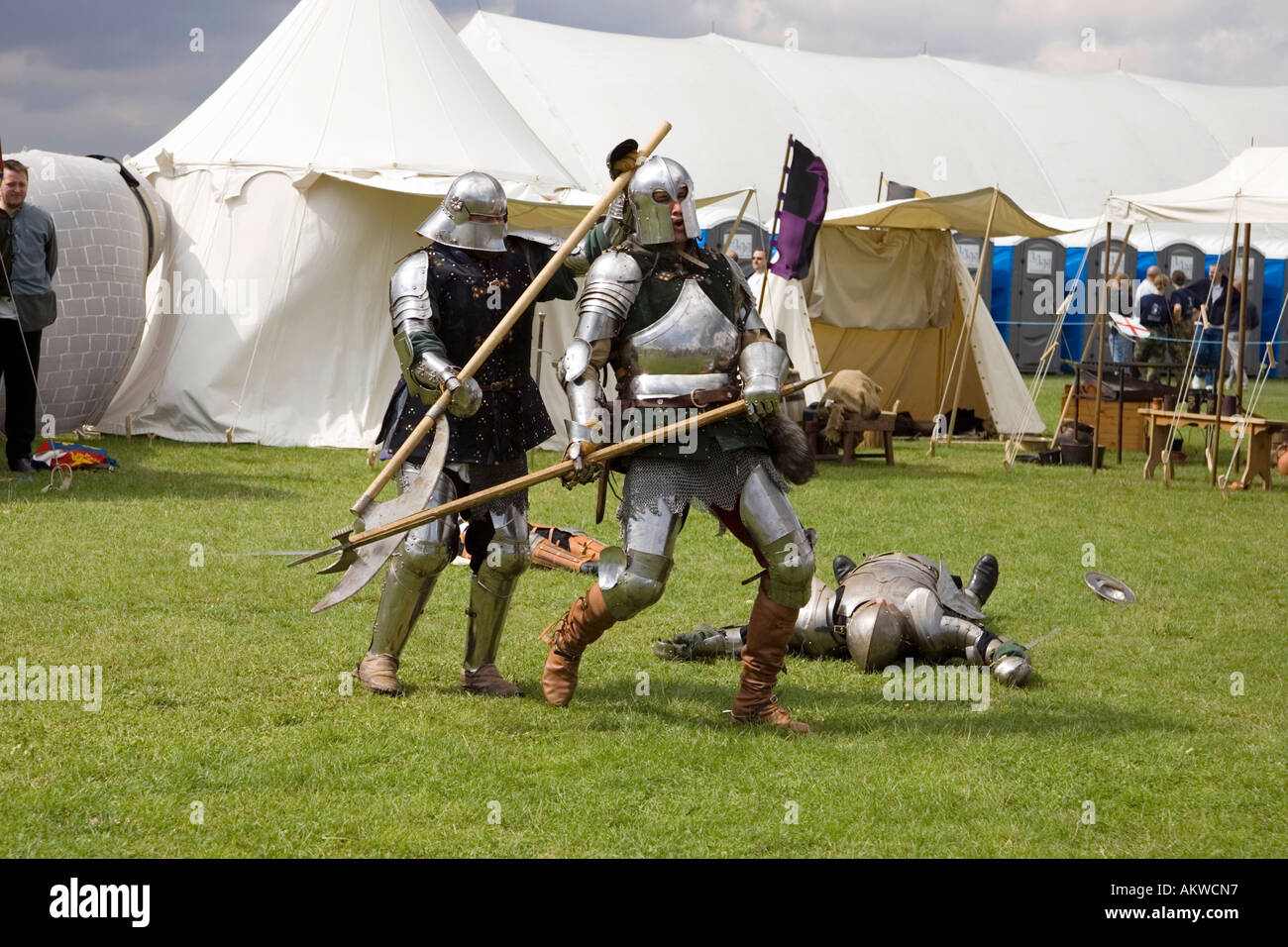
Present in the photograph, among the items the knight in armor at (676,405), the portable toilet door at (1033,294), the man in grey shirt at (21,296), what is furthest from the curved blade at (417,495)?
the portable toilet door at (1033,294)

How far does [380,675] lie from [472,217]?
159 centimetres

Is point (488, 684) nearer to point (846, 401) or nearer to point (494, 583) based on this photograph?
point (494, 583)

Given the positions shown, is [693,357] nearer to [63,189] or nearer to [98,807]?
[98,807]

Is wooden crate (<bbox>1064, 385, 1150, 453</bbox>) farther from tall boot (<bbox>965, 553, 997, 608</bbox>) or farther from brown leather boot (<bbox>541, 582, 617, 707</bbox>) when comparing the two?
brown leather boot (<bbox>541, 582, 617, 707</bbox>)

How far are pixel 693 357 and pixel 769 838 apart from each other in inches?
63.2

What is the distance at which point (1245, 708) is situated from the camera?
16.8 feet

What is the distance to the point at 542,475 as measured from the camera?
15.3ft

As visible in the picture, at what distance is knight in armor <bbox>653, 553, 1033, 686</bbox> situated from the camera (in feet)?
18.0

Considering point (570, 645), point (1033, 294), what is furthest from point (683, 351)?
point (1033, 294)

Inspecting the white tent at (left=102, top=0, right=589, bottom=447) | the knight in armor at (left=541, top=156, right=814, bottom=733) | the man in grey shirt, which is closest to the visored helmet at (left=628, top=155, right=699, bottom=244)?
the knight in armor at (left=541, top=156, right=814, bottom=733)

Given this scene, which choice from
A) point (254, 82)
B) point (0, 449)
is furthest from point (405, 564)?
point (254, 82)

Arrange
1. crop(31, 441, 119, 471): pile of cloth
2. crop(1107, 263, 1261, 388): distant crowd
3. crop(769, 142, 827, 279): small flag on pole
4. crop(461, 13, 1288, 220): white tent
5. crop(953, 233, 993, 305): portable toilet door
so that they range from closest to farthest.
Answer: crop(31, 441, 119, 471): pile of cloth < crop(769, 142, 827, 279): small flag on pole < crop(1107, 263, 1261, 388): distant crowd < crop(953, 233, 993, 305): portable toilet door < crop(461, 13, 1288, 220): white tent

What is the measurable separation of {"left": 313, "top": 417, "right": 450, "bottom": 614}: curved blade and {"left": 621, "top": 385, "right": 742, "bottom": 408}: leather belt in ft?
2.26

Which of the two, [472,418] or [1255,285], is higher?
[1255,285]
